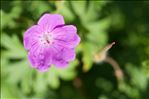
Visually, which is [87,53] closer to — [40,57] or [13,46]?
[13,46]

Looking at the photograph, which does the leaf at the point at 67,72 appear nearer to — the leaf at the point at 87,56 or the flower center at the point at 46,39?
the leaf at the point at 87,56

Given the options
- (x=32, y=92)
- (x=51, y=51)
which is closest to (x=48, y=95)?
(x=32, y=92)

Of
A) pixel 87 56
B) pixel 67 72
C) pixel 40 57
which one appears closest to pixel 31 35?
pixel 40 57

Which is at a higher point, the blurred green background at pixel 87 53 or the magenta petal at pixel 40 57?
the blurred green background at pixel 87 53

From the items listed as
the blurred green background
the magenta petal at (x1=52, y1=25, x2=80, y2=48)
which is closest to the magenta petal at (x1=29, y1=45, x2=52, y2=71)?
the magenta petal at (x1=52, y1=25, x2=80, y2=48)

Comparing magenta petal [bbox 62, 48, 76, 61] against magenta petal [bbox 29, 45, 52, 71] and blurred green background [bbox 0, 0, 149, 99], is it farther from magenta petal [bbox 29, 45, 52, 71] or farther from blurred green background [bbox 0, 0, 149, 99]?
blurred green background [bbox 0, 0, 149, 99]

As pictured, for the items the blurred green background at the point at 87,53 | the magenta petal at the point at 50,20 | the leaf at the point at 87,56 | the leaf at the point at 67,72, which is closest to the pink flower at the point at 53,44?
the magenta petal at the point at 50,20

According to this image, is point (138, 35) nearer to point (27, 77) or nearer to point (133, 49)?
point (133, 49)
